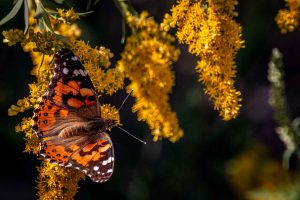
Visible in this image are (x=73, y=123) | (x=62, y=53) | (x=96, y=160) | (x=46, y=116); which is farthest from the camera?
(x=73, y=123)

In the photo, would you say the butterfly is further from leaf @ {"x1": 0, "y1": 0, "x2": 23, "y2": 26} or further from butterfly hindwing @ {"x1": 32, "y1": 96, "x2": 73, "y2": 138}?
leaf @ {"x1": 0, "y1": 0, "x2": 23, "y2": 26}

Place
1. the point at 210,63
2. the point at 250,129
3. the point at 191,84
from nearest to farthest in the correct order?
the point at 210,63
the point at 250,129
the point at 191,84

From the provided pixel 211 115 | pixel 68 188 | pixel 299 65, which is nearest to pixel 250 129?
pixel 211 115

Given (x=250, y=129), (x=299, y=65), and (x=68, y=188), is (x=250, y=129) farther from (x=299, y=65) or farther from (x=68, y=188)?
(x=68, y=188)

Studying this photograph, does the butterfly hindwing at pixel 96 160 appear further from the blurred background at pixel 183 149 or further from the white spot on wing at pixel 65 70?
the blurred background at pixel 183 149

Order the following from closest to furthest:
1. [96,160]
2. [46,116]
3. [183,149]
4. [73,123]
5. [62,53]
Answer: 1. [62,53]
2. [96,160]
3. [46,116]
4. [73,123]
5. [183,149]

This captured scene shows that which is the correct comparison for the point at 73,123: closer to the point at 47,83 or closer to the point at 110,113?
the point at 110,113

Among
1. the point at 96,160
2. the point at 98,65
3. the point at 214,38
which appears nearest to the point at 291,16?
the point at 214,38
